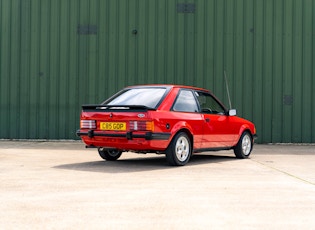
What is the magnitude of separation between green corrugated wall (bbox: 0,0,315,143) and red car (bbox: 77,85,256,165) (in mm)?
5584

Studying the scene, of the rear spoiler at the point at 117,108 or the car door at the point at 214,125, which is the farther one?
the car door at the point at 214,125

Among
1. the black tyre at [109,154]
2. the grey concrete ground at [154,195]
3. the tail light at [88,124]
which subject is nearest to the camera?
the grey concrete ground at [154,195]

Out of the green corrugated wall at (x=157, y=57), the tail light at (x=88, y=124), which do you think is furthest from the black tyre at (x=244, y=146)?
the green corrugated wall at (x=157, y=57)

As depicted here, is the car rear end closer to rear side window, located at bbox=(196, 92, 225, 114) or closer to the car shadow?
the car shadow

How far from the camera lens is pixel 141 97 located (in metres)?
8.00

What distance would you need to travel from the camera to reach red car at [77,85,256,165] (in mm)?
7266

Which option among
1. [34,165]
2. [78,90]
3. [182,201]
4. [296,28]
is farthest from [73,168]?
[296,28]

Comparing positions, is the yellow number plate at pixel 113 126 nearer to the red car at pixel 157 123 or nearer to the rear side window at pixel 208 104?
the red car at pixel 157 123

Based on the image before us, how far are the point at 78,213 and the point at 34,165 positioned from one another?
3.88 m

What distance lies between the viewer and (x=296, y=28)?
47.6 ft

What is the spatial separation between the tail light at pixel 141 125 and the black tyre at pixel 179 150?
545 millimetres

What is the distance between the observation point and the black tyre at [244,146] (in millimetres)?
9430

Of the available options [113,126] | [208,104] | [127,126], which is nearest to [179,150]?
[127,126]

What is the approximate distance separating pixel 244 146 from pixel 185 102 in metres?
2.11
